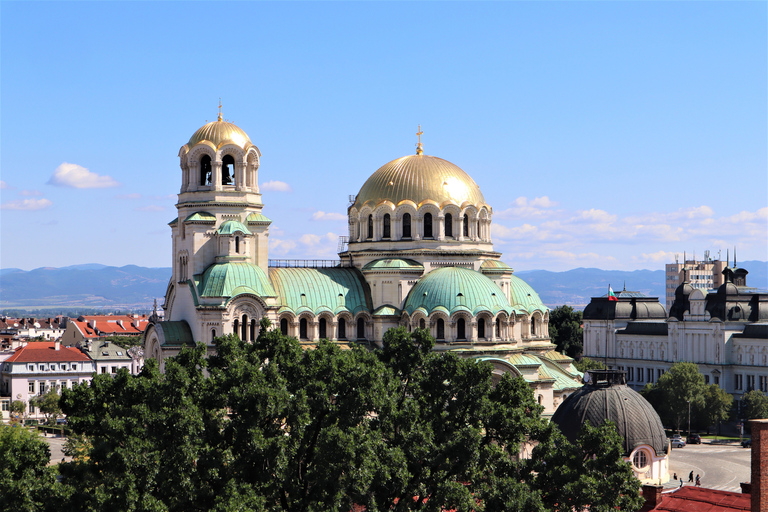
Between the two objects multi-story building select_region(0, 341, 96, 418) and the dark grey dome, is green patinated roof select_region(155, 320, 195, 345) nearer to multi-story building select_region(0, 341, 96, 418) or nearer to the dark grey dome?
the dark grey dome

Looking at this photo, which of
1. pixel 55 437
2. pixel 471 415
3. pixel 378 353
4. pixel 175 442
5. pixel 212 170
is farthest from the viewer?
pixel 55 437

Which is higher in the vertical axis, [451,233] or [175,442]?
[451,233]

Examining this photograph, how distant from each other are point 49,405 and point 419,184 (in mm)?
51194

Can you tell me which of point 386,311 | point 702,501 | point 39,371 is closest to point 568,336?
point 39,371

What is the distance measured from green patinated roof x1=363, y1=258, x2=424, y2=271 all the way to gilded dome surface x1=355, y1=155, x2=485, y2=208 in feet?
16.2

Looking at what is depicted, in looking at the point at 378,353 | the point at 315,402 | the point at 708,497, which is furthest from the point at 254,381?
the point at 708,497

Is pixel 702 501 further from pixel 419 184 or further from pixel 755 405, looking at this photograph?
pixel 755 405

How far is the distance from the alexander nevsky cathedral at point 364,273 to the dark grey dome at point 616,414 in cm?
1625

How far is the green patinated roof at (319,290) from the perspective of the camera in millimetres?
82500

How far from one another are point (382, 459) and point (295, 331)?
39.0m

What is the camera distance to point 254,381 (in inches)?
1762

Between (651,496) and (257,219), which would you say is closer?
(651,496)

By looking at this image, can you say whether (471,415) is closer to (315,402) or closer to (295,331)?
(315,402)

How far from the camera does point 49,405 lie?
113 metres
